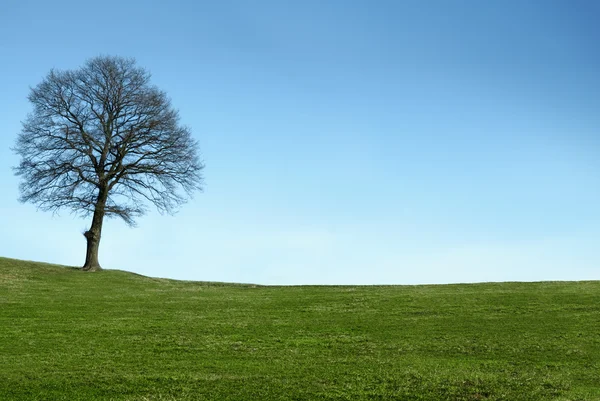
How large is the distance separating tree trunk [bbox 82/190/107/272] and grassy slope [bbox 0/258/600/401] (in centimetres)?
1048

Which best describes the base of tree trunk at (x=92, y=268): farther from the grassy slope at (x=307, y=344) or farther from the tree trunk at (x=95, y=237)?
the grassy slope at (x=307, y=344)

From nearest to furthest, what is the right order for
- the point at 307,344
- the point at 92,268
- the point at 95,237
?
the point at 307,344, the point at 92,268, the point at 95,237

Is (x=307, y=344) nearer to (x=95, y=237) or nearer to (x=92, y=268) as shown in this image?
(x=92, y=268)

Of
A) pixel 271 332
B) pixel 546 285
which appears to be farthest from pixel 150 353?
pixel 546 285

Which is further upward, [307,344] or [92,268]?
[92,268]

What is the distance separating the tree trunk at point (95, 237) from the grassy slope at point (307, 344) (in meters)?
10.5

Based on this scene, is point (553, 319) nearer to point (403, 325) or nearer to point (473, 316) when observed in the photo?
point (473, 316)

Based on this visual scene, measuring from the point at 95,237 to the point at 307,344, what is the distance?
27188mm

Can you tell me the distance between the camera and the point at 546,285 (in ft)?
Answer: 105

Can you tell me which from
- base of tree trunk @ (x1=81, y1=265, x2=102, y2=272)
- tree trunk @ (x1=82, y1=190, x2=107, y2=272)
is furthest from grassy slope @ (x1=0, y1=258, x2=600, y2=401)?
tree trunk @ (x1=82, y1=190, x2=107, y2=272)

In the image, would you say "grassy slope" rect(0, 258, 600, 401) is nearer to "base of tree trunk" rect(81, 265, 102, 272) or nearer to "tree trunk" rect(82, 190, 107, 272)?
"base of tree trunk" rect(81, 265, 102, 272)

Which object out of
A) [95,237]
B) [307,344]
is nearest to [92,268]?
[95,237]

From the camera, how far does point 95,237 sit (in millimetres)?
43094

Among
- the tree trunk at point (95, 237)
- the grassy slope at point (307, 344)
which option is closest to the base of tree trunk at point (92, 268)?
the tree trunk at point (95, 237)
